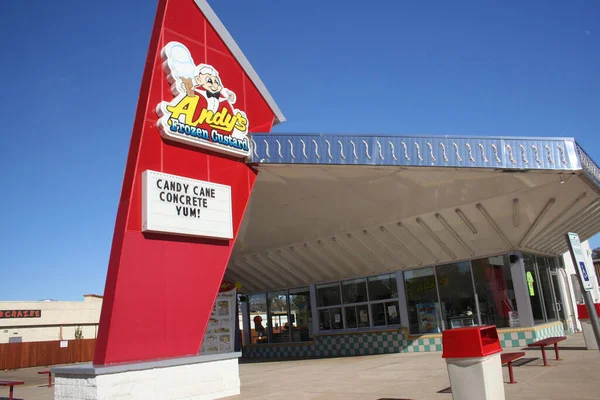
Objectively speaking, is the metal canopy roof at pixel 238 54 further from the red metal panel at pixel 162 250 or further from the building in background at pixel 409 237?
the building in background at pixel 409 237

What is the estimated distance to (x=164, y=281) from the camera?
925cm

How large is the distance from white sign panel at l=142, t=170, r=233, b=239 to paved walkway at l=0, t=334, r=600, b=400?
11.3 feet

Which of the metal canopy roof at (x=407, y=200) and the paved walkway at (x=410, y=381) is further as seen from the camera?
the metal canopy roof at (x=407, y=200)

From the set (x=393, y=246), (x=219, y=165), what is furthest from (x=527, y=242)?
(x=219, y=165)

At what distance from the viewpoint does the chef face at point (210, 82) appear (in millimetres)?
10477

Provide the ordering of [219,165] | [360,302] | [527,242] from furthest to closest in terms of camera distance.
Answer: [360,302] → [527,242] → [219,165]

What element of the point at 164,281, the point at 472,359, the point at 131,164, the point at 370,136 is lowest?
→ the point at 472,359

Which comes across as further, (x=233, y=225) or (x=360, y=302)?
(x=360, y=302)

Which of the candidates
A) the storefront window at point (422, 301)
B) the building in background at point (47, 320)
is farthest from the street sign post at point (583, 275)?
the building in background at point (47, 320)

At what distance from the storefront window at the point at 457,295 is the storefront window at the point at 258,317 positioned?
9385 mm

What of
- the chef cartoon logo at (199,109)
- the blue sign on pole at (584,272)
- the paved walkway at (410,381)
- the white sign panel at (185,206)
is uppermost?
the chef cartoon logo at (199,109)

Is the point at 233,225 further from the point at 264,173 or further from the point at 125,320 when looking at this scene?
the point at 125,320

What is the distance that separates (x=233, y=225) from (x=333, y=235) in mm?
6907

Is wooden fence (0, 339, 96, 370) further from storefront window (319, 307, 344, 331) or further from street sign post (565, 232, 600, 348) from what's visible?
street sign post (565, 232, 600, 348)
